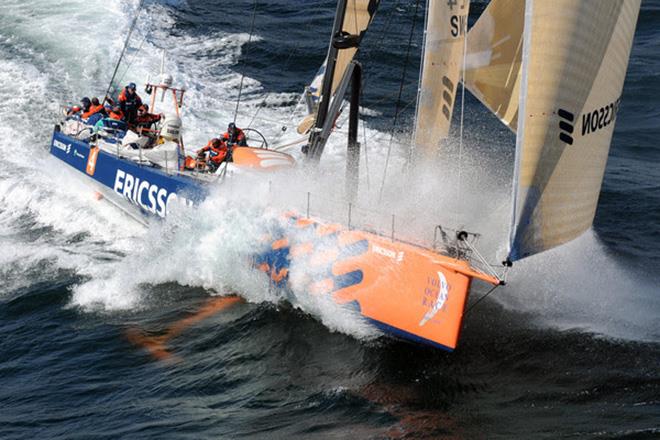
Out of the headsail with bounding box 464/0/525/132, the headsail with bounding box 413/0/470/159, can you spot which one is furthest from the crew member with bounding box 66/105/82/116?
the headsail with bounding box 464/0/525/132

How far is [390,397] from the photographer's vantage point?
8.44 metres

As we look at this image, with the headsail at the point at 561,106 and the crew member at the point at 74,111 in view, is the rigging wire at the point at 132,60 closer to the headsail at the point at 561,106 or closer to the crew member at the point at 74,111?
the crew member at the point at 74,111

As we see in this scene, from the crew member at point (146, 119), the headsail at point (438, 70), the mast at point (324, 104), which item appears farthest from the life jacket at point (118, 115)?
the headsail at point (438, 70)

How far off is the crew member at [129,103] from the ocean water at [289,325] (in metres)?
1.41

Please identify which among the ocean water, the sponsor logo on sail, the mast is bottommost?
the ocean water

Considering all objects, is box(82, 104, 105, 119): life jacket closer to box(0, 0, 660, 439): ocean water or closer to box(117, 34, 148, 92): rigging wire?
box(0, 0, 660, 439): ocean water

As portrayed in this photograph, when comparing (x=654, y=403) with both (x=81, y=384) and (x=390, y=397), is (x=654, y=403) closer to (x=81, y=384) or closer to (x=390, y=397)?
(x=390, y=397)

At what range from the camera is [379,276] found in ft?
31.0

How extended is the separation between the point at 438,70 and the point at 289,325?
3.51 meters

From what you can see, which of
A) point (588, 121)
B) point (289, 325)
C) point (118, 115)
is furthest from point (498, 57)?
point (118, 115)

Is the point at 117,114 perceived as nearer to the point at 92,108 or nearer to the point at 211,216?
the point at 92,108

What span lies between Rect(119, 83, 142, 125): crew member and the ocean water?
1.41 metres

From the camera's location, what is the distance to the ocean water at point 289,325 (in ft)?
26.6

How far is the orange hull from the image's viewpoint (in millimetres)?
8875
